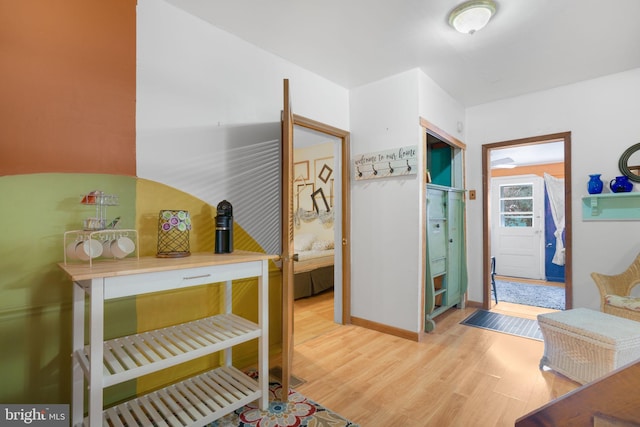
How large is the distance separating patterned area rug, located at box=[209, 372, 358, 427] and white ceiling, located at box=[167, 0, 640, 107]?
98.1 inches

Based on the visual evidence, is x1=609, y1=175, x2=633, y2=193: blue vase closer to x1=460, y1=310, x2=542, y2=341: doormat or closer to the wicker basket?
the wicker basket

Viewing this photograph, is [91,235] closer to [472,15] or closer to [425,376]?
[425,376]

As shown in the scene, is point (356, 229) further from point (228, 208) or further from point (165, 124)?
point (165, 124)

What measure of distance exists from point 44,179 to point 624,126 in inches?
178

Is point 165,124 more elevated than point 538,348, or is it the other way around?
point 165,124

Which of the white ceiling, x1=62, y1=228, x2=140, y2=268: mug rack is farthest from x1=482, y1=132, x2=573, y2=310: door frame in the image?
x1=62, y1=228, x2=140, y2=268: mug rack

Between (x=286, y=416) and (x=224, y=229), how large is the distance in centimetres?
113

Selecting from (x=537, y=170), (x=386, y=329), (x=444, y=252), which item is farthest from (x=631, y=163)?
(x=537, y=170)

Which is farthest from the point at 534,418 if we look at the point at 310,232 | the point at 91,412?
the point at 310,232

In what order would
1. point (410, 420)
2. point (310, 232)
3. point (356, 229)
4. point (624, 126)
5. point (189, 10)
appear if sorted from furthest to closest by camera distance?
point (310, 232), point (356, 229), point (624, 126), point (189, 10), point (410, 420)

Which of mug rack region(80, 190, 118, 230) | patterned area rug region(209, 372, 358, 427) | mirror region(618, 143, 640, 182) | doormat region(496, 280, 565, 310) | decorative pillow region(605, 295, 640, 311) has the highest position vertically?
mirror region(618, 143, 640, 182)

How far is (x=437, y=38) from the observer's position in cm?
230

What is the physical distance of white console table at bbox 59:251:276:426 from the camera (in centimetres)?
122

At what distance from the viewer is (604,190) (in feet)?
9.80
